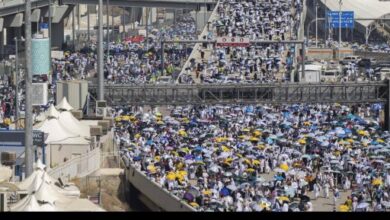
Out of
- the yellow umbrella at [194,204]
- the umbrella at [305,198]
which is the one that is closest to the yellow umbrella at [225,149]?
the umbrella at [305,198]

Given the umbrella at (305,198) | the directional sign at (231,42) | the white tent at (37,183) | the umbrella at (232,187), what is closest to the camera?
the white tent at (37,183)

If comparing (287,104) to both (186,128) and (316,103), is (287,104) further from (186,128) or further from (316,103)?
(186,128)

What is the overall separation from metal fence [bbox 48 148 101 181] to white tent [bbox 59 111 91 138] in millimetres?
1030

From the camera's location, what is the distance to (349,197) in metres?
42.2

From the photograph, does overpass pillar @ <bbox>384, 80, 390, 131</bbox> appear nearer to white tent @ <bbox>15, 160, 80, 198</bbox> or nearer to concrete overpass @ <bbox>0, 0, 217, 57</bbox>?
white tent @ <bbox>15, 160, 80, 198</bbox>

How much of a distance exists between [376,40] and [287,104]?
59.1 m

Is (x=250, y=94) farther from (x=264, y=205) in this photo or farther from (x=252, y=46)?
(x=264, y=205)

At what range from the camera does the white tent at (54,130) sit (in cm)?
3934

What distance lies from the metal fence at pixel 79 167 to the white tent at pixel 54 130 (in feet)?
2.75

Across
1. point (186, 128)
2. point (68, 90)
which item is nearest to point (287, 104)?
point (186, 128)

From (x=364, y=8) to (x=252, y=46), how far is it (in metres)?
46.0

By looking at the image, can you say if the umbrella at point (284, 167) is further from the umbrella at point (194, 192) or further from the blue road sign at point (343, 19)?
the blue road sign at point (343, 19)

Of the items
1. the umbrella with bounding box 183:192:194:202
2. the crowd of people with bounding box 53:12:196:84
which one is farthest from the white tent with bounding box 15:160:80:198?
the crowd of people with bounding box 53:12:196:84

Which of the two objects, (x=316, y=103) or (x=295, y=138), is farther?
(x=316, y=103)
